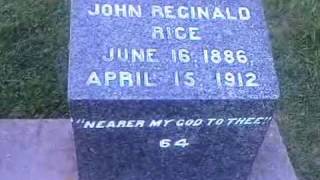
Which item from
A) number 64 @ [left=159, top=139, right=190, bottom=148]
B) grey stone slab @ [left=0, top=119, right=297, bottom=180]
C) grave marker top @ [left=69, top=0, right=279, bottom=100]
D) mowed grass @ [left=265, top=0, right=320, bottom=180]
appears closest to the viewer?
grave marker top @ [left=69, top=0, right=279, bottom=100]

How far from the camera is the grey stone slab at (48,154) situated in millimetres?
2834

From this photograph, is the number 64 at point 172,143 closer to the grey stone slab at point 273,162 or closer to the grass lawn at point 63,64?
the grey stone slab at point 273,162

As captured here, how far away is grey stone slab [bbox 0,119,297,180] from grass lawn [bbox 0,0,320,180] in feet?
0.78

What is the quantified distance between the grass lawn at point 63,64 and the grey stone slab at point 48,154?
9.4 inches

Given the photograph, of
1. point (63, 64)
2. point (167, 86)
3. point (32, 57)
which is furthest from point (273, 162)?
point (32, 57)

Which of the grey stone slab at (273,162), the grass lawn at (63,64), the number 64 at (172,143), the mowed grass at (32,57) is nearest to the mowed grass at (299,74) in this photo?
the grass lawn at (63,64)

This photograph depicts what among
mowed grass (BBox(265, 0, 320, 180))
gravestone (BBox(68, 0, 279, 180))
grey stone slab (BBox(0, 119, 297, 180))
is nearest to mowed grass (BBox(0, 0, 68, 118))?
grey stone slab (BBox(0, 119, 297, 180))

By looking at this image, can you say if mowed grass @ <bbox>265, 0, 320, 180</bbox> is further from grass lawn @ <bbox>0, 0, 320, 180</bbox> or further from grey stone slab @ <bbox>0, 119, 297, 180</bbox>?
grey stone slab @ <bbox>0, 119, 297, 180</bbox>

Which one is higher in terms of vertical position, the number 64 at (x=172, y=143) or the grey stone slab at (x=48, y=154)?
the number 64 at (x=172, y=143)

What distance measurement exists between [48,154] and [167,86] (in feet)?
2.67

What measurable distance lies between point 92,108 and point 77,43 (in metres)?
0.28

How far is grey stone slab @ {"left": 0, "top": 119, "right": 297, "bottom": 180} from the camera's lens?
112 inches

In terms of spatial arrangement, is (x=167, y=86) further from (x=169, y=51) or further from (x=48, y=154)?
(x=48, y=154)

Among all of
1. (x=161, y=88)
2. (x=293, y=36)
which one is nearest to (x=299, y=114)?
(x=293, y=36)
